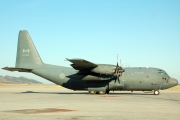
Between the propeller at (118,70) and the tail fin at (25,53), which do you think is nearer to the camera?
the propeller at (118,70)

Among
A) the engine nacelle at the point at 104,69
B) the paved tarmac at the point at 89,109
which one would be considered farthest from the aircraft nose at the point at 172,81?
the paved tarmac at the point at 89,109

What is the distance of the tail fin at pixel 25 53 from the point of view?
3844cm

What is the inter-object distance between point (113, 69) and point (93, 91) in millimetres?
4803

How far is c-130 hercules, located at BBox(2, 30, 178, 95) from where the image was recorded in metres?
35.9

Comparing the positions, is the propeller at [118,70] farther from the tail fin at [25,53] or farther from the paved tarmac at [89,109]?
the paved tarmac at [89,109]

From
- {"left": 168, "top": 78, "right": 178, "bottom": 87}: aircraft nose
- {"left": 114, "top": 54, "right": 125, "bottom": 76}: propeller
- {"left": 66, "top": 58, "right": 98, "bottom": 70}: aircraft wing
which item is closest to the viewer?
{"left": 66, "top": 58, "right": 98, "bottom": 70}: aircraft wing

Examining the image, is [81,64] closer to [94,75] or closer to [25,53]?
[94,75]

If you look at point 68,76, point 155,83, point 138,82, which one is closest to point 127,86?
point 138,82

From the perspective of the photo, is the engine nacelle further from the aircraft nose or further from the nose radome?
the nose radome

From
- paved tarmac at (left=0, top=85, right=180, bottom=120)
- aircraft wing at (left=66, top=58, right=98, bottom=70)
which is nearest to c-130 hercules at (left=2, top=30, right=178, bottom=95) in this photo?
aircraft wing at (left=66, top=58, right=98, bottom=70)

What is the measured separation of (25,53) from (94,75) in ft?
38.5

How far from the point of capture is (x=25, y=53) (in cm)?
3853

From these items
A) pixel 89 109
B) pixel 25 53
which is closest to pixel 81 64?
pixel 25 53

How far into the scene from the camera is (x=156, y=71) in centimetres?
3750
